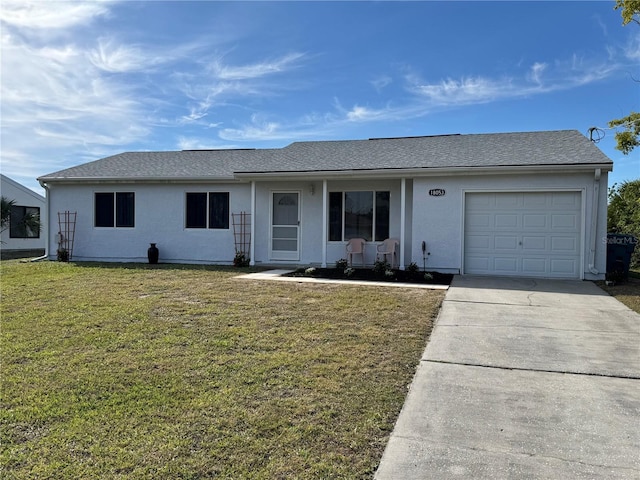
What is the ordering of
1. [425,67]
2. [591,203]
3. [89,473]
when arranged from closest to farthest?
[89,473] < [591,203] < [425,67]

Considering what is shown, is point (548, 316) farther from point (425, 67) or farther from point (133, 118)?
point (133, 118)

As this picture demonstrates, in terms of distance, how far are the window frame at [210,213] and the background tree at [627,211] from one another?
45.1ft

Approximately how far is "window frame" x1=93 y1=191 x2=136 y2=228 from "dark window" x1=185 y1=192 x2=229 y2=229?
2102mm

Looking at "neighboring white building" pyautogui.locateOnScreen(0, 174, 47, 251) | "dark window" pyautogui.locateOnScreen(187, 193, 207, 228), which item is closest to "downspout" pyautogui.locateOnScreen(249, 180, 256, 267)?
"dark window" pyautogui.locateOnScreen(187, 193, 207, 228)

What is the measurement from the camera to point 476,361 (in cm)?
435

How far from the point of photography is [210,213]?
13586 millimetres

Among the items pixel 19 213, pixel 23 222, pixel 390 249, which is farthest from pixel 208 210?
pixel 19 213

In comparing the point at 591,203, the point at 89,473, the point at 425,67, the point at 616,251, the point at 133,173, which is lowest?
the point at 89,473

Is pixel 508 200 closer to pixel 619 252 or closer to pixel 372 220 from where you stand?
pixel 619 252

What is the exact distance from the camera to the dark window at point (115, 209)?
46.5 feet

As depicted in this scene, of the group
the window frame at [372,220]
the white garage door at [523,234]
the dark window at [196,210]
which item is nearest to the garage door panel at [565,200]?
the white garage door at [523,234]

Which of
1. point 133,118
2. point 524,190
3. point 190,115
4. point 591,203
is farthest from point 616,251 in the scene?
point 133,118

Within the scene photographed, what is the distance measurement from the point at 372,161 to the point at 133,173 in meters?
8.20

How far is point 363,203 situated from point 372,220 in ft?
1.97
